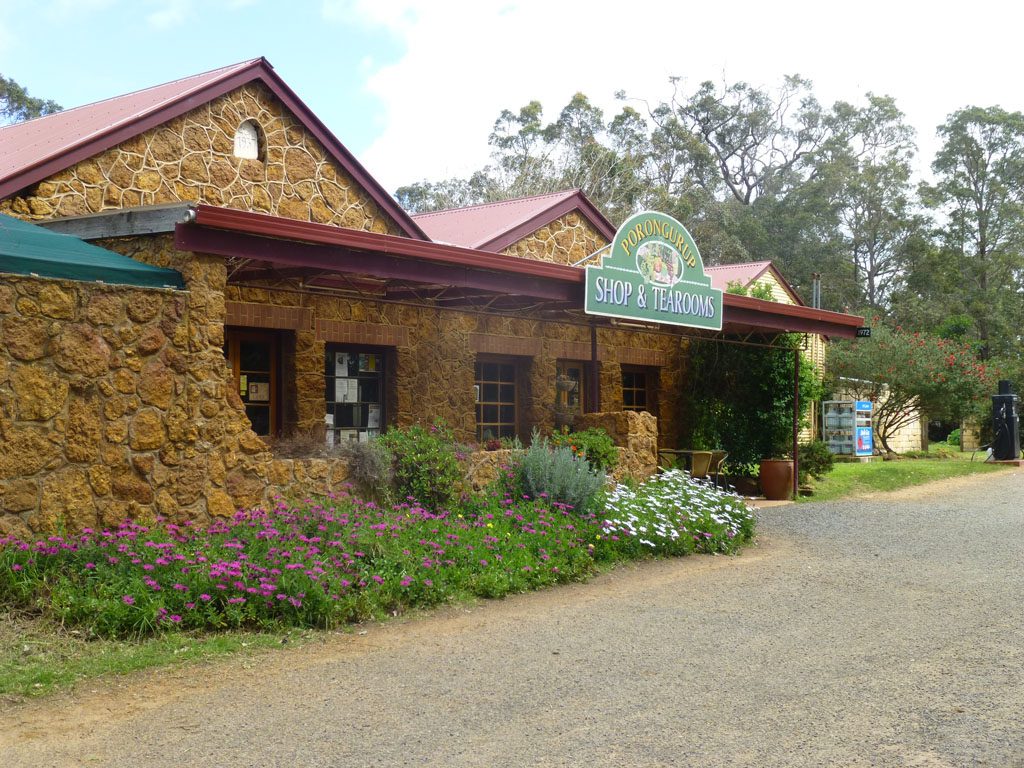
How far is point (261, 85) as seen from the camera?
41.2 feet

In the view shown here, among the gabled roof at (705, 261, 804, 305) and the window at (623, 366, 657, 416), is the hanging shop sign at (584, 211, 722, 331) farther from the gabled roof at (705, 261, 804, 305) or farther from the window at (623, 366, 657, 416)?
the gabled roof at (705, 261, 804, 305)

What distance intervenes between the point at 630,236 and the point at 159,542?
23.0 feet

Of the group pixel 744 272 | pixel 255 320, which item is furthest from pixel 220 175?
pixel 744 272

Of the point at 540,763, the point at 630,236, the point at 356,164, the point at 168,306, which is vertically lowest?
the point at 540,763

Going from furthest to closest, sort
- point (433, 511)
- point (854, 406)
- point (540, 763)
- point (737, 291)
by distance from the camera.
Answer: point (854, 406), point (737, 291), point (433, 511), point (540, 763)

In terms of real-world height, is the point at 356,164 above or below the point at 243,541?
above

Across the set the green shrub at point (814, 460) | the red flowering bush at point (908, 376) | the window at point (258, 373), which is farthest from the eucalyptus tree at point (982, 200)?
the window at point (258, 373)

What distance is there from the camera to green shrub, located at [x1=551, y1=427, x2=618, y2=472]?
11953 millimetres

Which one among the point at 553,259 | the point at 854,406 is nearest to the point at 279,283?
the point at 553,259

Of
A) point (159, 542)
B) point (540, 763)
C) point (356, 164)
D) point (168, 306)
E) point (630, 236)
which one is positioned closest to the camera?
point (540, 763)

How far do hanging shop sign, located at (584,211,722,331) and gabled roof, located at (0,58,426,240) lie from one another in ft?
11.0

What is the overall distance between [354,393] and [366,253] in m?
3.42

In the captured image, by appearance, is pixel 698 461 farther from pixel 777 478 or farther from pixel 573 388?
pixel 573 388

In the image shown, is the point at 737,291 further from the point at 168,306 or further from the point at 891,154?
the point at 891,154
